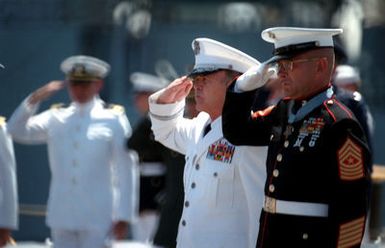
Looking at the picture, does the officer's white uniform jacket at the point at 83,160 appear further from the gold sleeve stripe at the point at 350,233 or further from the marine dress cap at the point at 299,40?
the gold sleeve stripe at the point at 350,233

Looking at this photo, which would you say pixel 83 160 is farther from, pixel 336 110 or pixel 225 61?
pixel 336 110

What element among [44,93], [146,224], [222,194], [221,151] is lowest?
[146,224]

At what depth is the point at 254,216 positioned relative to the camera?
505cm

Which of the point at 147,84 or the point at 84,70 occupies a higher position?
the point at 84,70

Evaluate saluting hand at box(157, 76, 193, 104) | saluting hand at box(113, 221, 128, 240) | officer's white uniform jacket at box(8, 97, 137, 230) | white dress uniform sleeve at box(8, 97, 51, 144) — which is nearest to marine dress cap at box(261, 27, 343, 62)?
saluting hand at box(157, 76, 193, 104)

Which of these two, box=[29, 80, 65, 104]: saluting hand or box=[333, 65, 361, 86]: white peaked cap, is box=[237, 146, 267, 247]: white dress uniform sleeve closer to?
box=[29, 80, 65, 104]: saluting hand

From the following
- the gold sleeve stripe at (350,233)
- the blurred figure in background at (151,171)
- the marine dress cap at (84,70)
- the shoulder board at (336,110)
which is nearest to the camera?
the gold sleeve stripe at (350,233)

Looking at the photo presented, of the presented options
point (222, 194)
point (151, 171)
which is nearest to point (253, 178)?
point (222, 194)

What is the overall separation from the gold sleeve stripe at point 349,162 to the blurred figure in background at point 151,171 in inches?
94.1

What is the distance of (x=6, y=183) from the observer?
24.1 feet

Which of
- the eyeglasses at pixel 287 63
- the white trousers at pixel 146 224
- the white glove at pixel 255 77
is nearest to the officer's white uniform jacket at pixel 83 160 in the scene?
the white trousers at pixel 146 224

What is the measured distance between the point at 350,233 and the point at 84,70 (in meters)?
4.22

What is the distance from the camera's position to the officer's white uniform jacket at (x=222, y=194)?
5059 mm

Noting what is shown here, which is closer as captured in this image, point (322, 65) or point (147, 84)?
point (322, 65)
